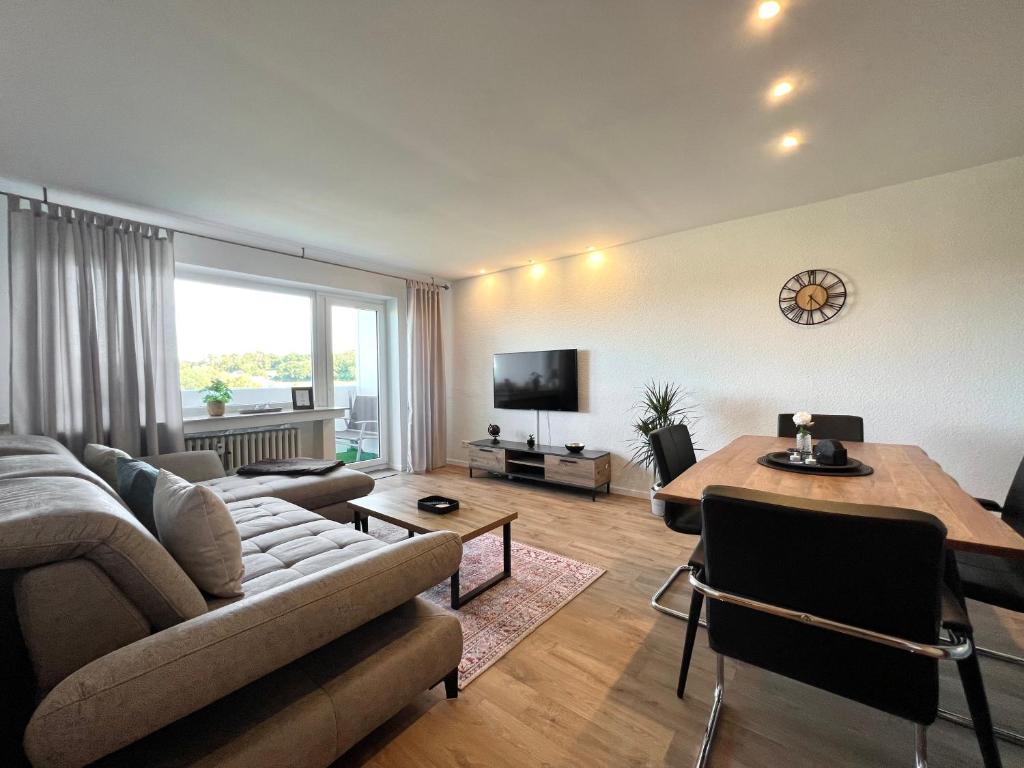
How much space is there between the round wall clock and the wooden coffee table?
266 centimetres

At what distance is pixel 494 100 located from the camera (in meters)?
1.92

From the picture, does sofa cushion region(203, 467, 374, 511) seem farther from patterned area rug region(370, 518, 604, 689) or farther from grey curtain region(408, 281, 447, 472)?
grey curtain region(408, 281, 447, 472)

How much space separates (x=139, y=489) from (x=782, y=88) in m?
3.12

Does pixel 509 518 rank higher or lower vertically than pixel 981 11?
lower

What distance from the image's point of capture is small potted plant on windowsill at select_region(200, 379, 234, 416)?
3.65 meters

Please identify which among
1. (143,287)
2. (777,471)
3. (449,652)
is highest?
(143,287)

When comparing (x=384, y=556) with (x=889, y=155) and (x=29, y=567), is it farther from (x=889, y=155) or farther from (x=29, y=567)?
(x=889, y=155)

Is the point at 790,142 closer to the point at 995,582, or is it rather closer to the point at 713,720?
the point at 995,582

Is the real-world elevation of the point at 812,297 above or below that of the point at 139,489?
above

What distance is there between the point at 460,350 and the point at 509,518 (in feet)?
11.1

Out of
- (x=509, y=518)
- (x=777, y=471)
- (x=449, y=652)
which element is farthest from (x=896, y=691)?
(x=509, y=518)

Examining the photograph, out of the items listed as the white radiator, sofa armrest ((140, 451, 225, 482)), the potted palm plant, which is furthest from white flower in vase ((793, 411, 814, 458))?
the white radiator

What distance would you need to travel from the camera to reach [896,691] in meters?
0.98

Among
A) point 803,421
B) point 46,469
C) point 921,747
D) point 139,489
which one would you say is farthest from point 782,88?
point 46,469
